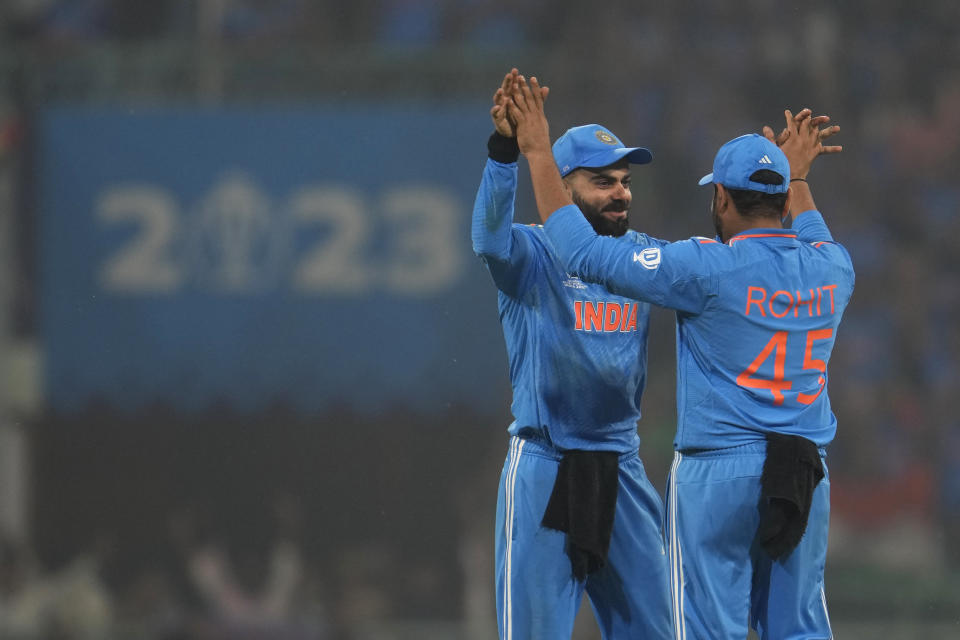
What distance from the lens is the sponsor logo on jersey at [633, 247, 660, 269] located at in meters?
2.99

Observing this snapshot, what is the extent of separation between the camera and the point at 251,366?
795 centimetres

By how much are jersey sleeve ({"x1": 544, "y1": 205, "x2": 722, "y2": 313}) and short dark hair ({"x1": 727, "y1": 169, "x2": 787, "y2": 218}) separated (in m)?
0.19

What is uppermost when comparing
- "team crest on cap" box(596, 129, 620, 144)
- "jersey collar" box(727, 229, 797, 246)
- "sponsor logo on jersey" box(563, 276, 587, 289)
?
"team crest on cap" box(596, 129, 620, 144)

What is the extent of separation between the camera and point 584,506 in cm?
324

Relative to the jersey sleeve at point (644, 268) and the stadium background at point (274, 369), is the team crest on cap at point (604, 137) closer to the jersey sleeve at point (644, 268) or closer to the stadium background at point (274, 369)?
the jersey sleeve at point (644, 268)

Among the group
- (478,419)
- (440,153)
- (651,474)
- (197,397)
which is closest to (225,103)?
(440,153)

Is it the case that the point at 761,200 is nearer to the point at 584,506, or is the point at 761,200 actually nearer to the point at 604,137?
the point at 604,137

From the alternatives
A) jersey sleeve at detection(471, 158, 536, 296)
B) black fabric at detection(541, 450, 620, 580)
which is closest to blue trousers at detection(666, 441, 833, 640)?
black fabric at detection(541, 450, 620, 580)

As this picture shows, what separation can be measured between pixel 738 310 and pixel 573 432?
25.0 inches

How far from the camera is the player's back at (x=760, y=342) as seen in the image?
118 inches

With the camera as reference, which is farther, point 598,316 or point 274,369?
point 274,369

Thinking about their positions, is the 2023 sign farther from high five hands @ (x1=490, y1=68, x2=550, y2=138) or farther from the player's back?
the player's back

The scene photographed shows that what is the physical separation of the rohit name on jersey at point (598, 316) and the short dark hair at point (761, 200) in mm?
479

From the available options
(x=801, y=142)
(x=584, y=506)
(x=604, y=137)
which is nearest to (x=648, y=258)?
(x=604, y=137)
